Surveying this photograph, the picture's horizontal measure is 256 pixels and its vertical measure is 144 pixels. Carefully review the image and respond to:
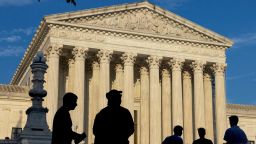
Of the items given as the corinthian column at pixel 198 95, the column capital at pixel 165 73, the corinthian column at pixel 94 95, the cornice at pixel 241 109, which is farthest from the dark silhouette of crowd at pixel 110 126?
the cornice at pixel 241 109

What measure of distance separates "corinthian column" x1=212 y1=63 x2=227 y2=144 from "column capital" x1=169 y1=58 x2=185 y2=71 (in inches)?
168

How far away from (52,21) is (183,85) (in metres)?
16.5

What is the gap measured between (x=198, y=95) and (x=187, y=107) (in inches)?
86.5

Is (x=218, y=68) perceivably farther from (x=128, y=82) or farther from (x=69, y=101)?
(x=69, y=101)

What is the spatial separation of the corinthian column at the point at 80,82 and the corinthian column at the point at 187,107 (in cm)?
1190

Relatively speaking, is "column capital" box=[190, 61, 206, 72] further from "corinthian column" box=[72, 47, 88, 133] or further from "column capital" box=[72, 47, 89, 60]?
"column capital" box=[72, 47, 89, 60]

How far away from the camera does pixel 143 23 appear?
49625 millimetres

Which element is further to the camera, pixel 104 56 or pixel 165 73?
pixel 165 73

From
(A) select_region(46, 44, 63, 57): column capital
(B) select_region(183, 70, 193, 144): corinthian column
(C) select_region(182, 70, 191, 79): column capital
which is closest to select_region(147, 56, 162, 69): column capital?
(C) select_region(182, 70, 191, 79): column capital

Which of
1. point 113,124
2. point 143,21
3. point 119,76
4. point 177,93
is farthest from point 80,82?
point 113,124

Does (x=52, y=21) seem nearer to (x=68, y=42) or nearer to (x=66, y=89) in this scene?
(x=68, y=42)

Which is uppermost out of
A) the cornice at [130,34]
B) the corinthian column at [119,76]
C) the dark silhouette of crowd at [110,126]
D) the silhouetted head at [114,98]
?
the cornice at [130,34]

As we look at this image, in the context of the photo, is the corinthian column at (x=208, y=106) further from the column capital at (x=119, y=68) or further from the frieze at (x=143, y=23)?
the column capital at (x=119, y=68)

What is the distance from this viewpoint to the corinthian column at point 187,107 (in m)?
50.1
